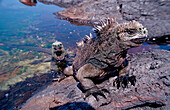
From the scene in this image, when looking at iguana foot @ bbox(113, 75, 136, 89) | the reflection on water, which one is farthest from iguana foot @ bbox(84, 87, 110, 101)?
the reflection on water

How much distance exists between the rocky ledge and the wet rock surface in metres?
4.33

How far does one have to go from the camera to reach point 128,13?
8969 millimetres

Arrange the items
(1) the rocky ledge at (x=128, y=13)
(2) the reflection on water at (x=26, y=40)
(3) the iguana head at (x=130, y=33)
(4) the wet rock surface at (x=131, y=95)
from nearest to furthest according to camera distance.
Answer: (4) the wet rock surface at (x=131, y=95)
(3) the iguana head at (x=130, y=33)
(2) the reflection on water at (x=26, y=40)
(1) the rocky ledge at (x=128, y=13)

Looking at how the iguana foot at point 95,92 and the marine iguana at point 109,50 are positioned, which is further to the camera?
the iguana foot at point 95,92

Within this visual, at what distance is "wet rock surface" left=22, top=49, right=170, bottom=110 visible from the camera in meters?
2.00

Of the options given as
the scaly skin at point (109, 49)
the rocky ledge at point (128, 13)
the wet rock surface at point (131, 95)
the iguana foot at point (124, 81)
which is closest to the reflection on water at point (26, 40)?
the rocky ledge at point (128, 13)

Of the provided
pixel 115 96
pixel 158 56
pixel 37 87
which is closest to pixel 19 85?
pixel 37 87

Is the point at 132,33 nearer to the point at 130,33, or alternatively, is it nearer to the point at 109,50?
the point at 130,33

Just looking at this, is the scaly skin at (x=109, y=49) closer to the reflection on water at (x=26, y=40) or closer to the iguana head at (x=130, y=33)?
the iguana head at (x=130, y=33)

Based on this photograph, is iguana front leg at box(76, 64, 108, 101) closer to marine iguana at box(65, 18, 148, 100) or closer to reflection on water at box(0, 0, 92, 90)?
marine iguana at box(65, 18, 148, 100)

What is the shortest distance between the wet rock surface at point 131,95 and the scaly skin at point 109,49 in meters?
0.23

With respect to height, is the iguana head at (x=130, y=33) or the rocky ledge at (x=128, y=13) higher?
the rocky ledge at (x=128, y=13)

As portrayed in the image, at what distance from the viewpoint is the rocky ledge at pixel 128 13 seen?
6906 millimetres

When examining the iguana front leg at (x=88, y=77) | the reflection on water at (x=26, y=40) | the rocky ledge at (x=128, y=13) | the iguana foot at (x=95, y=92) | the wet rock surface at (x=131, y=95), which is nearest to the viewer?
the wet rock surface at (x=131, y=95)
